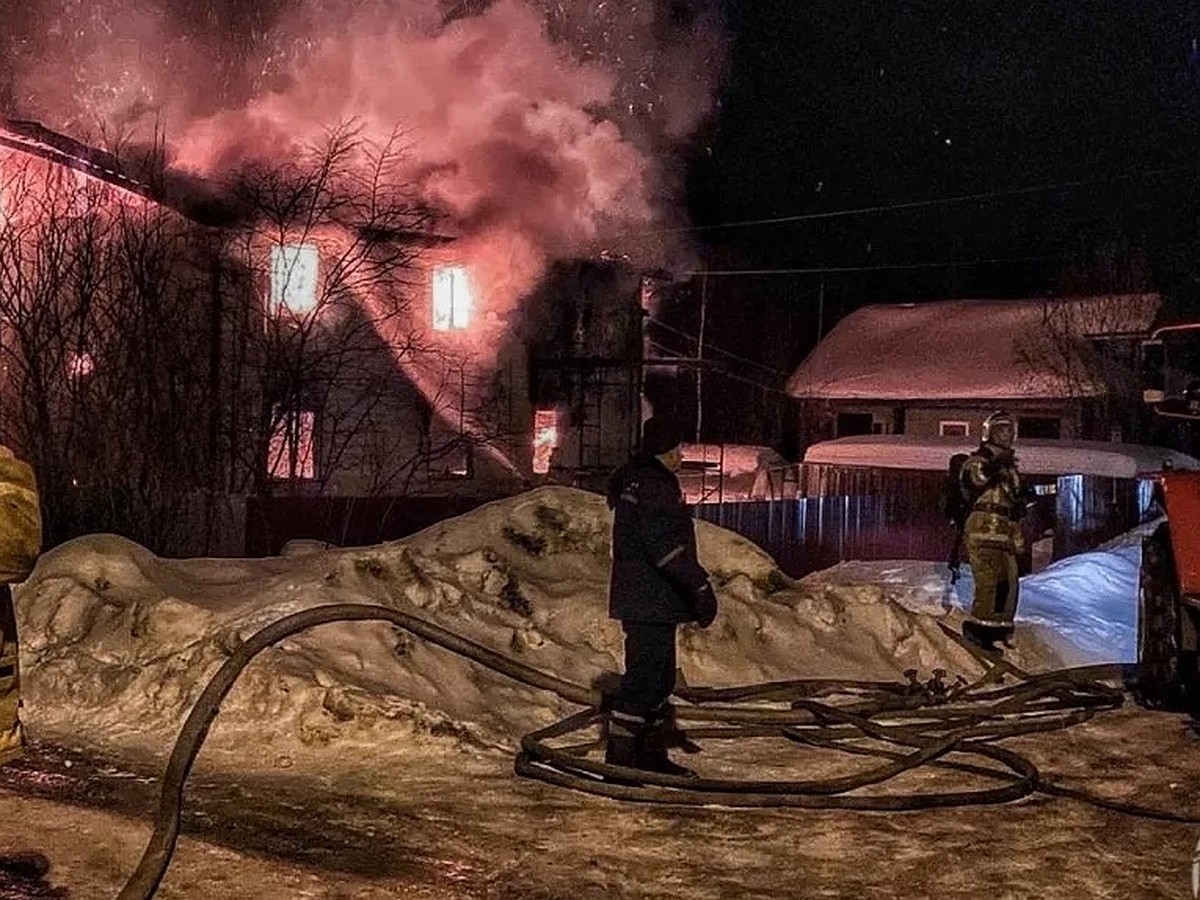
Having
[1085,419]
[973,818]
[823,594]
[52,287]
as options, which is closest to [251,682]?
[973,818]

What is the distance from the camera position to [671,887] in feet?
16.4

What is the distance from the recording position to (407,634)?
8.02 metres

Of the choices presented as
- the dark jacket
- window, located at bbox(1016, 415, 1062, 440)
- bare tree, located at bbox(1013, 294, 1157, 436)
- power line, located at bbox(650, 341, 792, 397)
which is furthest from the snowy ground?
power line, located at bbox(650, 341, 792, 397)

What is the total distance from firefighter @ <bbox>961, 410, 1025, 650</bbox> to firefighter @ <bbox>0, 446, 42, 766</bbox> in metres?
7.42

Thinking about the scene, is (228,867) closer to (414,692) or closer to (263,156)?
(414,692)

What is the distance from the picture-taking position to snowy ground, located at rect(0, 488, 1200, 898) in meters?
5.17

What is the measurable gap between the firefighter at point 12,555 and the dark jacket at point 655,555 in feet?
9.42

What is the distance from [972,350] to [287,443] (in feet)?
65.4

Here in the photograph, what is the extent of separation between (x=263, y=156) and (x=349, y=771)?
1762 cm

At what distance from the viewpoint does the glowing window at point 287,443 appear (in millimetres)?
18375

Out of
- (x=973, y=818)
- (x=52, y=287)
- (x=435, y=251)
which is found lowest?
(x=973, y=818)

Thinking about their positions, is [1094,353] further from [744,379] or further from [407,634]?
[407,634]

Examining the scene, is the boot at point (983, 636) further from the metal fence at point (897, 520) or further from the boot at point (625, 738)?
the metal fence at point (897, 520)

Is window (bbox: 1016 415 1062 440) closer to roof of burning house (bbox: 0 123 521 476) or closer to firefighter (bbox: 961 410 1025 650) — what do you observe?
roof of burning house (bbox: 0 123 521 476)
